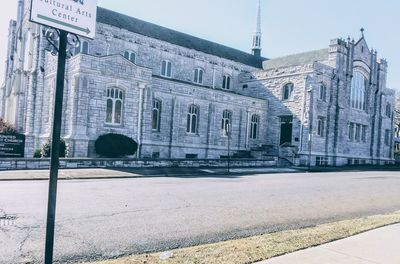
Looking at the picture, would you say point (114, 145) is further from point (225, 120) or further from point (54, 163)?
point (54, 163)

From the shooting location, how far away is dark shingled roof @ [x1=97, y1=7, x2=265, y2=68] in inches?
1232

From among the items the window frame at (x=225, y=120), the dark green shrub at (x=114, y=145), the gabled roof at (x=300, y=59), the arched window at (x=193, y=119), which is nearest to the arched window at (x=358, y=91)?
the gabled roof at (x=300, y=59)

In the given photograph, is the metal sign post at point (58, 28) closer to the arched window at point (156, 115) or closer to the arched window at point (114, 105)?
the arched window at point (114, 105)

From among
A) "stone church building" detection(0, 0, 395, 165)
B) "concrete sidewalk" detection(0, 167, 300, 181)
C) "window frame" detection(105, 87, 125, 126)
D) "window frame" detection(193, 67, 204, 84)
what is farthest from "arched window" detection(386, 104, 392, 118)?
"window frame" detection(105, 87, 125, 126)

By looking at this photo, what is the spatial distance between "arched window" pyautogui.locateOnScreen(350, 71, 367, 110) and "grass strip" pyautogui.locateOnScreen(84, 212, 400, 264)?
34.4 metres

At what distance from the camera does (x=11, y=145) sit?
19.8 metres

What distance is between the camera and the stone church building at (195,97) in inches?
942

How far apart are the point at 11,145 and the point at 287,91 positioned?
25.0 m

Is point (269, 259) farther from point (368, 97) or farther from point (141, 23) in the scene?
point (368, 97)

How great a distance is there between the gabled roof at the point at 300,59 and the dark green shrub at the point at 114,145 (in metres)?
20.3

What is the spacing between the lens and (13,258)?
505 cm

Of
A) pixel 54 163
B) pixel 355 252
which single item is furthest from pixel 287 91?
pixel 54 163

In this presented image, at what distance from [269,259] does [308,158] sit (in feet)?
96.4

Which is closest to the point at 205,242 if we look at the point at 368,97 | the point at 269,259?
the point at 269,259
